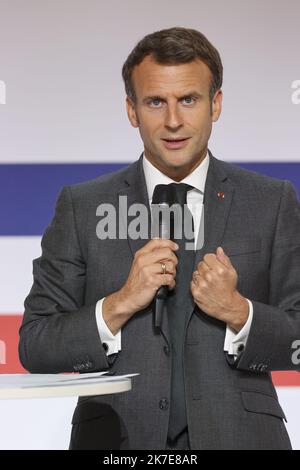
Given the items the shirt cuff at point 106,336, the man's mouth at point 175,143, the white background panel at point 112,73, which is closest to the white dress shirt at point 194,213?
the shirt cuff at point 106,336

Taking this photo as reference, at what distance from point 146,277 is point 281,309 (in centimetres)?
33

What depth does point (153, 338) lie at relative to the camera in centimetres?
208

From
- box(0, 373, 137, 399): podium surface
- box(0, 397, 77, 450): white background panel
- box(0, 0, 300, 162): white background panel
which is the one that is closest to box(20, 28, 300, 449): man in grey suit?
box(0, 373, 137, 399): podium surface

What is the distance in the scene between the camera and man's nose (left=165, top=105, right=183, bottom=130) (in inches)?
82.5

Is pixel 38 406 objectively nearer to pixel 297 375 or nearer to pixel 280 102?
pixel 297 375

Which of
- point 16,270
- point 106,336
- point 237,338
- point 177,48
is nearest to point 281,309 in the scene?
point 237,338

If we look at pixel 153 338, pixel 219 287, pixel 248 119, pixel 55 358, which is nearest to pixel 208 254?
pixel 219 287

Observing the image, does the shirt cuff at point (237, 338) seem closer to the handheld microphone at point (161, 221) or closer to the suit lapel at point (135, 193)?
the handheld microphone at point (161, 221)

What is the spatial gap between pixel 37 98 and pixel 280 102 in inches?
30.5

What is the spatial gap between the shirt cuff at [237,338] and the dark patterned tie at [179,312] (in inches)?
3.8

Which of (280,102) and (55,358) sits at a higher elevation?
(280,102)

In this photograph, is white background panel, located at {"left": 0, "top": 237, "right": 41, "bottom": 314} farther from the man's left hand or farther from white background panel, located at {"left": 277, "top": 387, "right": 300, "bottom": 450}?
the man's left hand

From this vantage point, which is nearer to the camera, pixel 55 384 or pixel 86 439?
pixel 55 384

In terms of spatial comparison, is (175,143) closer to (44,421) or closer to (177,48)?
(177,48)
